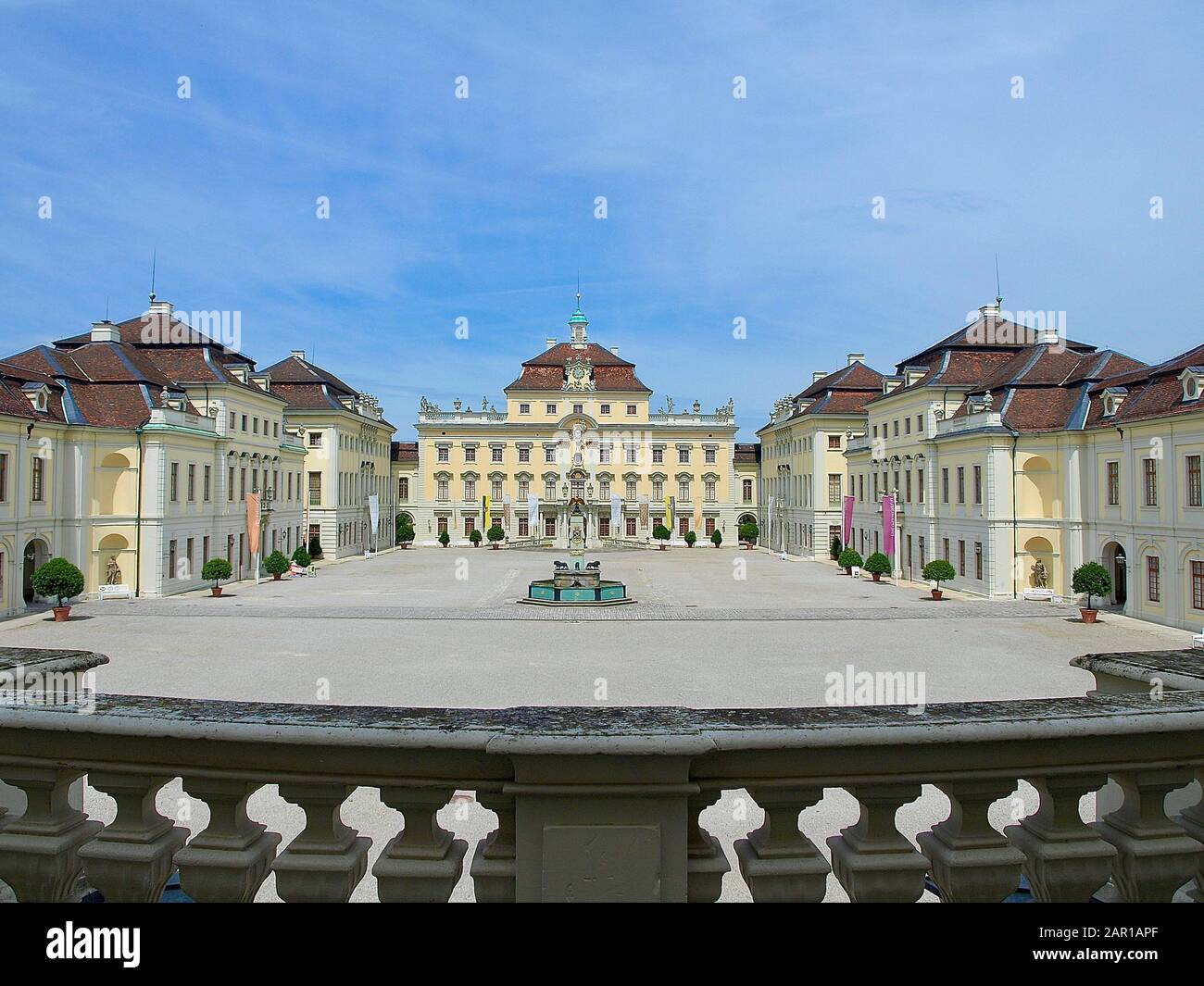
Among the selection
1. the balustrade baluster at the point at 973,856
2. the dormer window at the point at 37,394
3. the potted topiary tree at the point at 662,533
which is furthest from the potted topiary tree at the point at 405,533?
the balustrade baluster at the point at 973,856

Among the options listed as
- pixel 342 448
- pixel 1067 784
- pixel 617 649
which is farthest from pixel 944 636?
pixel 342 448

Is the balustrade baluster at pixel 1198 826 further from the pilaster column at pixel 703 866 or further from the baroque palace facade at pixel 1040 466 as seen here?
the baroque palace facade at pixel 1040 466

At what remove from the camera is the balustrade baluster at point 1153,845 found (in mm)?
2602

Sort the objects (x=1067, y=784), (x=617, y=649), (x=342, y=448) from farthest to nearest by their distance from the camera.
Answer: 1. (x=342, y=448)
2. (x=617, y=649)
3. (x=1067, y=784)

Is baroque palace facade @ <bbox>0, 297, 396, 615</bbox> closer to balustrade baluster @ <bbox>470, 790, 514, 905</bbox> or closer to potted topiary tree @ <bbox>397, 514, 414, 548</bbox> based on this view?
potted topiary tree @ <bbox>397, 514, 414, 548</bbox>

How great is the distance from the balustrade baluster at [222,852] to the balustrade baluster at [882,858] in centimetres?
173

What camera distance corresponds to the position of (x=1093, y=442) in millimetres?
30094

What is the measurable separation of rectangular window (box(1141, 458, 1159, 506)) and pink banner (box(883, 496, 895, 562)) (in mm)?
13198

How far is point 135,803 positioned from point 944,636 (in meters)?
22.6

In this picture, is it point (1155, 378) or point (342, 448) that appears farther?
point (342, 448)

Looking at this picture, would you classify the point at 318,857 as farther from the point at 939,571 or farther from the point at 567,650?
the point at 939,571

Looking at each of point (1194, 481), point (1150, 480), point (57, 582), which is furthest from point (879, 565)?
point (57, 582)
